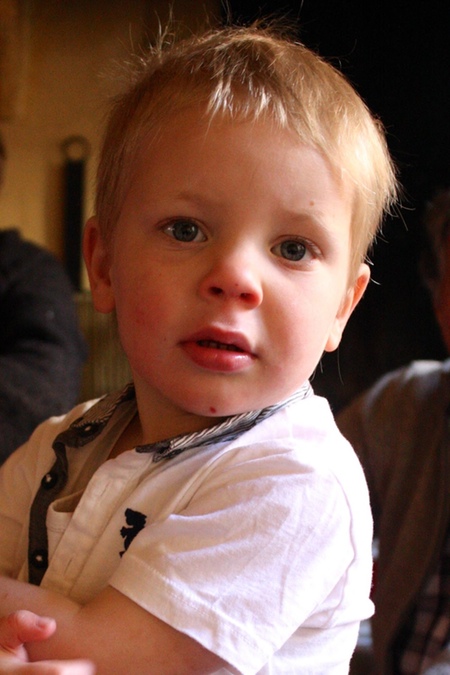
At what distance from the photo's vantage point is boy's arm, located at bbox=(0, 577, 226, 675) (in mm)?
550

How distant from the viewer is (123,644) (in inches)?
21.7

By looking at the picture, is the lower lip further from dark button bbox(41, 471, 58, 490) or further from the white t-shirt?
dark button bbox(41, 471, 58, 490)

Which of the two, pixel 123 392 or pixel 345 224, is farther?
pixel 123 392

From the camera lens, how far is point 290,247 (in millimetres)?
642

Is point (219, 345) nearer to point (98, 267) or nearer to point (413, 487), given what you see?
point (98, 267)

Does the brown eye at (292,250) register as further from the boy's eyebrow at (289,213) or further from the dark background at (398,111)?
the dark background at (398,111)

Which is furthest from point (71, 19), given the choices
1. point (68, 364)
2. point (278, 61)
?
point (278, 61)

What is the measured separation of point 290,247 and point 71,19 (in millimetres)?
2189

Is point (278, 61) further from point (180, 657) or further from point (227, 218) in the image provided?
point (180, 657)

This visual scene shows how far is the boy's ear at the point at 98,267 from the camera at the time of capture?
77 cm

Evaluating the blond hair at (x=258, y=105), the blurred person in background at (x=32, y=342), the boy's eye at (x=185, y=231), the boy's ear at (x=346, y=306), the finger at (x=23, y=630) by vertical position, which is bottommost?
the blurred person in background at (x=32, y=342)

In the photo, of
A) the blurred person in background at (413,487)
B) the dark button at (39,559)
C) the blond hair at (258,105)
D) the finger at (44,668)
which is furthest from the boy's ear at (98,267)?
the blurred person in background at (413,487)

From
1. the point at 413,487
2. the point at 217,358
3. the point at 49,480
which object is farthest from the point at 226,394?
the point at 413,487

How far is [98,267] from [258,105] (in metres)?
0.25
